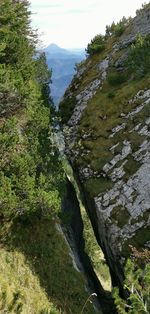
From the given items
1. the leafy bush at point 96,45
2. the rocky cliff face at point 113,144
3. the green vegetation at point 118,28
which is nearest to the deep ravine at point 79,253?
the rocky cliff face at point 113,144

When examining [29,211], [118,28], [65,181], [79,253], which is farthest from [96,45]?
[29,211]

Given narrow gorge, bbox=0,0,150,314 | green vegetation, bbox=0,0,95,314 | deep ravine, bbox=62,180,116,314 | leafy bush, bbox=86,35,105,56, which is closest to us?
green vegetation, bbox=0,0,95,314

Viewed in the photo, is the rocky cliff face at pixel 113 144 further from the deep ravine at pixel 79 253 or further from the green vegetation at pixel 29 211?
the green vegetation at pixel 29 211

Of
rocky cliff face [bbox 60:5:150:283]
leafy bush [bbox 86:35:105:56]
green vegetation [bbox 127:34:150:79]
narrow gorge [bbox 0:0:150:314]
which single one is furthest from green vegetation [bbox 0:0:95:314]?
leafy bush [bbox 86:35:105:56]

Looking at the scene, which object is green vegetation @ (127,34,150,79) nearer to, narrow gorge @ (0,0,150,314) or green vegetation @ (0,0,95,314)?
narrow gorge @ (0,0,150,314)

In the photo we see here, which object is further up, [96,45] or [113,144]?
[96,45]

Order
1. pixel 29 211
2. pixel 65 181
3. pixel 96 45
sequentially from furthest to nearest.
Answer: pixel 96 45
pixel 65 181
pixel 29 211

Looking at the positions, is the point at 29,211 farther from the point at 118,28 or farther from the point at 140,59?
the point at 118,28
